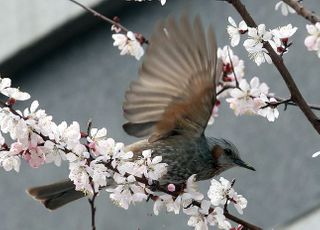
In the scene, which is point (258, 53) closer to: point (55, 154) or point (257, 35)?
point (257, 35)

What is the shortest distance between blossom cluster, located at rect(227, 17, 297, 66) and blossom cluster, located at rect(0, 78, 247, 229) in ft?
1.29

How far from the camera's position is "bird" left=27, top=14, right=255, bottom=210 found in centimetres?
233

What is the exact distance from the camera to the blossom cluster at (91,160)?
2250 millimetres

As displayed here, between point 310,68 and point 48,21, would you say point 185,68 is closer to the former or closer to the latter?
point 310,68

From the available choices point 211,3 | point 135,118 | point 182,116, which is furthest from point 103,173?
point 211,3

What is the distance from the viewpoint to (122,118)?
596 centimetres

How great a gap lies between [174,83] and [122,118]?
136 inches

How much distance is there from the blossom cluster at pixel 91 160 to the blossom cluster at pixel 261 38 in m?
0.39

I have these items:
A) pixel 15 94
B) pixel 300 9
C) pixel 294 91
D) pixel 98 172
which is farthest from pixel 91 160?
pixel 300 9

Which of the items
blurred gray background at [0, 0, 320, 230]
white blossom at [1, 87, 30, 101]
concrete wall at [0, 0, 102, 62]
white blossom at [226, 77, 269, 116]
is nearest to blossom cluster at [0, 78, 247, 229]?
white blossom at [1, 87, 30, 101]

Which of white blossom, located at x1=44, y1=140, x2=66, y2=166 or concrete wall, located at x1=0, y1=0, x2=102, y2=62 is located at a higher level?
concrete wall, located at x1=0, y1=0, x2=102, y2=62

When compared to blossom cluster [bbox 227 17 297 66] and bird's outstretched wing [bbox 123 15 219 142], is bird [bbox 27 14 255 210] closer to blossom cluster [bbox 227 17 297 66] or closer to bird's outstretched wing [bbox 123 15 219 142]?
bird's outstretched wing [bbox 123 15 219 142]

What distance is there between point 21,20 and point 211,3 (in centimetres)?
158

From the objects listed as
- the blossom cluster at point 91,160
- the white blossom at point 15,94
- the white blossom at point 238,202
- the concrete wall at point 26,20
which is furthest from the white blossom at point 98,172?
the concrete wall at point 26,20
